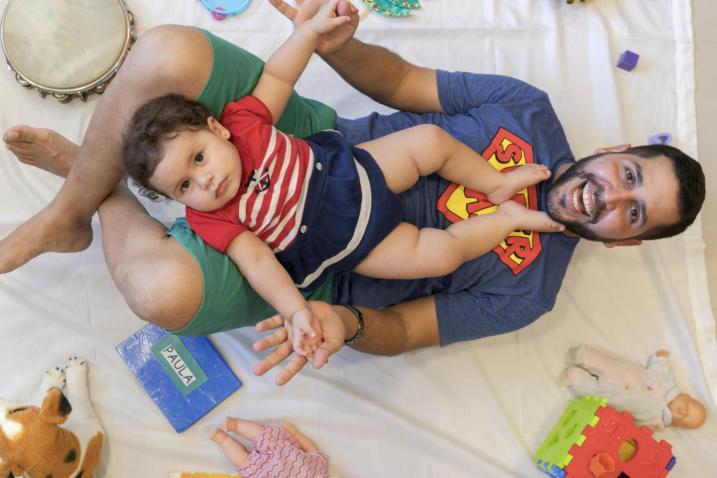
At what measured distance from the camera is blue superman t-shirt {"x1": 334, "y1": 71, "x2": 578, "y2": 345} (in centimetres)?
133

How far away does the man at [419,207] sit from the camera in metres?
1.08

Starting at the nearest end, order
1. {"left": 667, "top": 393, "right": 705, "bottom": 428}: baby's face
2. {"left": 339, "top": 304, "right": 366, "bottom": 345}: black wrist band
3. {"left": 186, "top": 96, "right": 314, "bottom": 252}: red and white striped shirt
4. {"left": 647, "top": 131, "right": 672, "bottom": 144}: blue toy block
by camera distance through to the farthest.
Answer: {"left": 186, "top": 96, "right": 314, "bottom": 252}: red and white striped shirt
{"left": 339, "top": 304, "right": 366, "bottom": 345}: black wrist band
{"left": 667, "top": 393, "right": 705, "bottom": 428}: baby's face
{"left": 647, "top": 131, "right": 672, "bottom": 144}: blue toy block

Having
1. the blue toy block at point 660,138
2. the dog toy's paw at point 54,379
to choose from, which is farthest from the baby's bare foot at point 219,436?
the blue toy block at point 660,138

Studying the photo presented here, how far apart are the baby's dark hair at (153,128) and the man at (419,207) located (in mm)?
71

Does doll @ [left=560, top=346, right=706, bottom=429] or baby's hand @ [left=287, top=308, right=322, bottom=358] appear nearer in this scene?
baby's hand @ [left=287, top=308, right=322, bottom=358]

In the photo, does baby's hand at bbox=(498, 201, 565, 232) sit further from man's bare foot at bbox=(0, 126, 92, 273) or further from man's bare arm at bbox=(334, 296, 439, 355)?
man's bare foot at bbox=(0, 126, 92, 273)

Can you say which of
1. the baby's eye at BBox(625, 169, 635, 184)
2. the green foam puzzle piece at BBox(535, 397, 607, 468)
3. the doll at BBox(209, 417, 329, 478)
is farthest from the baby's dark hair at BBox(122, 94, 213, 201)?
the green foam puzzle piece at BBox(535, 397, 607, 468)

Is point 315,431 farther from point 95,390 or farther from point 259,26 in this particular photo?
point 259,26

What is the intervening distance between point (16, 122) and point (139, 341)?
647 mm

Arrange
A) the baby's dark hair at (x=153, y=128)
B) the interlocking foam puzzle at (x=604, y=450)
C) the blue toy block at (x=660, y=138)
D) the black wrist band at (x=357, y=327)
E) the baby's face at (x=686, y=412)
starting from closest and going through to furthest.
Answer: the baby's dark hair at (x=153, y=128), the black wrist band at (x=357, y=327), the interlocking foam puzzle at (x=604, y=450), the baby's face at (x=686, y=412), the blue toy block at (x=660, y=138)

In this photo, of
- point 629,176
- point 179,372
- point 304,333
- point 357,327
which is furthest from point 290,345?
point 629,176

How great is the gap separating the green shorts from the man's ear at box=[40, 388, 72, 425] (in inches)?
11.9

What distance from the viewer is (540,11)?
5.54 feet

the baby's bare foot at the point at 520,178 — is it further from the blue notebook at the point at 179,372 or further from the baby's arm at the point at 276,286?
the blue notebook at the point at 179,372
